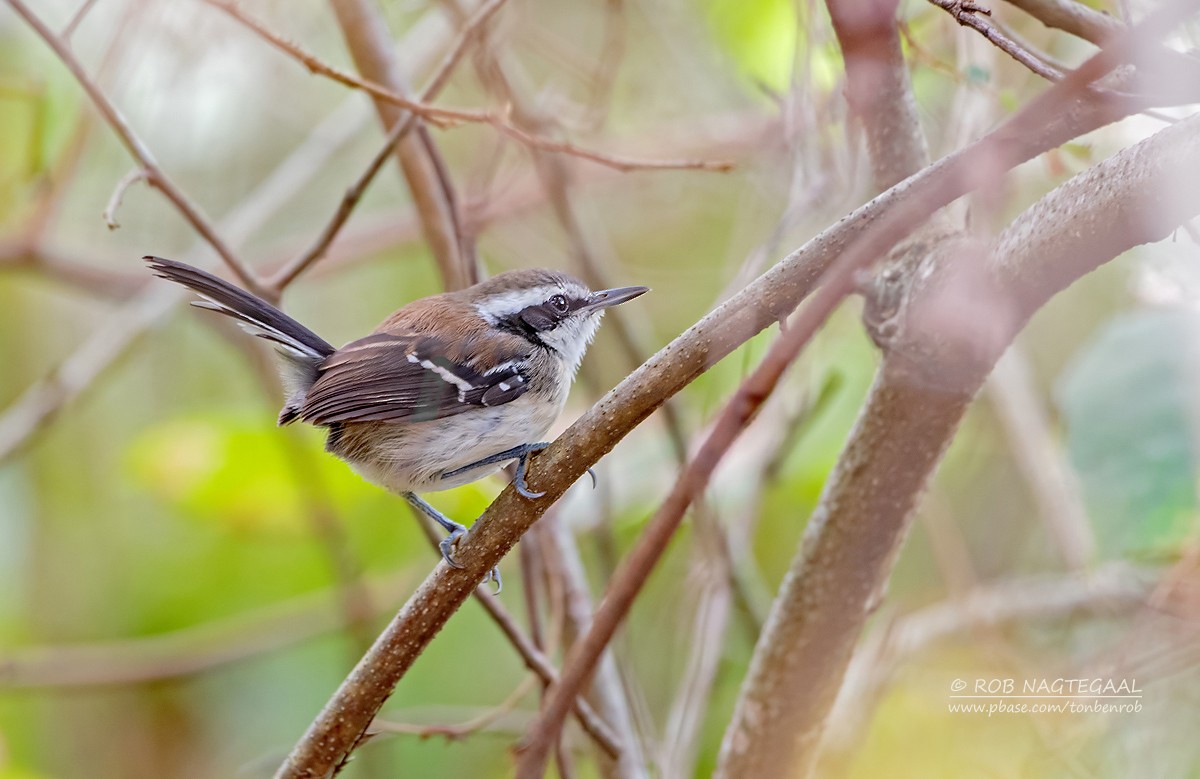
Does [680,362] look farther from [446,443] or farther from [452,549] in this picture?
[446,443]

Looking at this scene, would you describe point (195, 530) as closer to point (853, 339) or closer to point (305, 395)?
point (305, 395)

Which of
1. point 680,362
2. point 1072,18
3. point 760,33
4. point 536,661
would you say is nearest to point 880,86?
point 1072,18

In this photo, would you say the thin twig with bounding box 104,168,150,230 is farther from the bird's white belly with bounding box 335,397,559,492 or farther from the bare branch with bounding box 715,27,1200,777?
the bare branch with bounding box 715,27,1200,777

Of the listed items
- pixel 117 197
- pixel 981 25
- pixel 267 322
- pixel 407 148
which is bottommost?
pixel 267 322

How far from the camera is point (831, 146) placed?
3.08 metres

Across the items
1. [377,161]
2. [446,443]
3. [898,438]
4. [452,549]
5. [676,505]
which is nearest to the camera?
[676,505]

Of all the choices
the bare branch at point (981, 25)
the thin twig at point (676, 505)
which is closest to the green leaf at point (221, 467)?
the bare branch at point (981, 25)

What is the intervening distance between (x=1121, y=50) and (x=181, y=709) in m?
4.13

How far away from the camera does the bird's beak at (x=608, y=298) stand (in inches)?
104

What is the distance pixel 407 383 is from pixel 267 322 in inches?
13.5

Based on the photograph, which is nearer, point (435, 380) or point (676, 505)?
point (676, 505)

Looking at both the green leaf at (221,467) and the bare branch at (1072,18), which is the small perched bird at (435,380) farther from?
the bare branch at (1072,18)

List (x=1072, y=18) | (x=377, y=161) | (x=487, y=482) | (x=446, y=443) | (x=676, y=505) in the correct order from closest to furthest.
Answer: (x=676, y=505) < (x=1072, y=18) < (x=377, y=161) < (x=446, y=443) < (x=487, y=482)

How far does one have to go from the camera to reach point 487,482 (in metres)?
3.34
